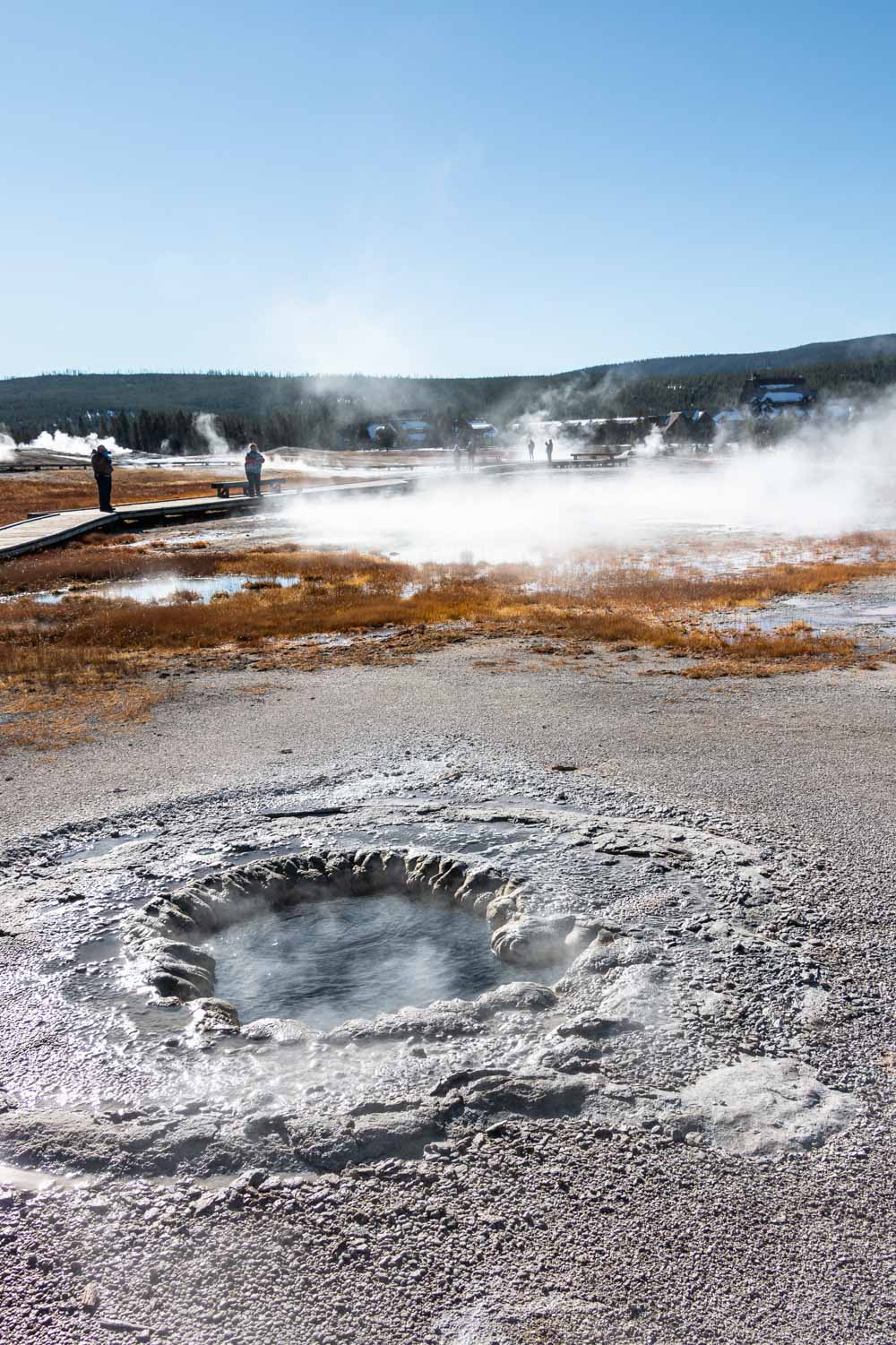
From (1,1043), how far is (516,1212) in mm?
2113

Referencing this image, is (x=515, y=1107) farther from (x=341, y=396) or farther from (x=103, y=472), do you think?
(x=341, y=396)

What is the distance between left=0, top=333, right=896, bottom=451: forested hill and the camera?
112812 millimetres

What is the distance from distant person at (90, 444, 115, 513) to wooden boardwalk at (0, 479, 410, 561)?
352 mm

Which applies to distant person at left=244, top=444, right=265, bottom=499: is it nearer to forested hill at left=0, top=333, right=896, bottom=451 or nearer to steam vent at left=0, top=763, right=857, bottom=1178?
steam vent at left=0, top=763, right=857, bottom=1178

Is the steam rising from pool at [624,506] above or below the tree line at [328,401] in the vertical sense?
below

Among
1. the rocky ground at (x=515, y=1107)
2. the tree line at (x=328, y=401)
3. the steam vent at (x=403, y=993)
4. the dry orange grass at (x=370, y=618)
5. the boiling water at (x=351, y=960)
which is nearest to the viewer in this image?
the rocky ground at (x=515, y=1107)

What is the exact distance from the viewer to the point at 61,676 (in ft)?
33.2

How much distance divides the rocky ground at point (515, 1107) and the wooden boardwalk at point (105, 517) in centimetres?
1716

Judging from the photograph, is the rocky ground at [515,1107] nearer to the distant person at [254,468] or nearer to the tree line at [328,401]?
the distant person at [254,468]

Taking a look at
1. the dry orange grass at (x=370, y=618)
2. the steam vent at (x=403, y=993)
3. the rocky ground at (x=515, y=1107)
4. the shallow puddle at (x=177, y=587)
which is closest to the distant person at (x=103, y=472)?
the dry orange grass at (x=370, y=618)

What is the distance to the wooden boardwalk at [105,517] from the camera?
22547mm

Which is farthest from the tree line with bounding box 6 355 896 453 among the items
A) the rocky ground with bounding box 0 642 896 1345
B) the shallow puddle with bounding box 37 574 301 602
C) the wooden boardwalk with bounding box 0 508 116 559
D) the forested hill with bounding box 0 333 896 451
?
the rocky ground with bounding box 0 642 896 1345

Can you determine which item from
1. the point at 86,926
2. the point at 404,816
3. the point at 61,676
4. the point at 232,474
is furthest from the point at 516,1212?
the point at 232,474

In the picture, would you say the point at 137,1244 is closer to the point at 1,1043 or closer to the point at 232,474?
the point at 1,1043
